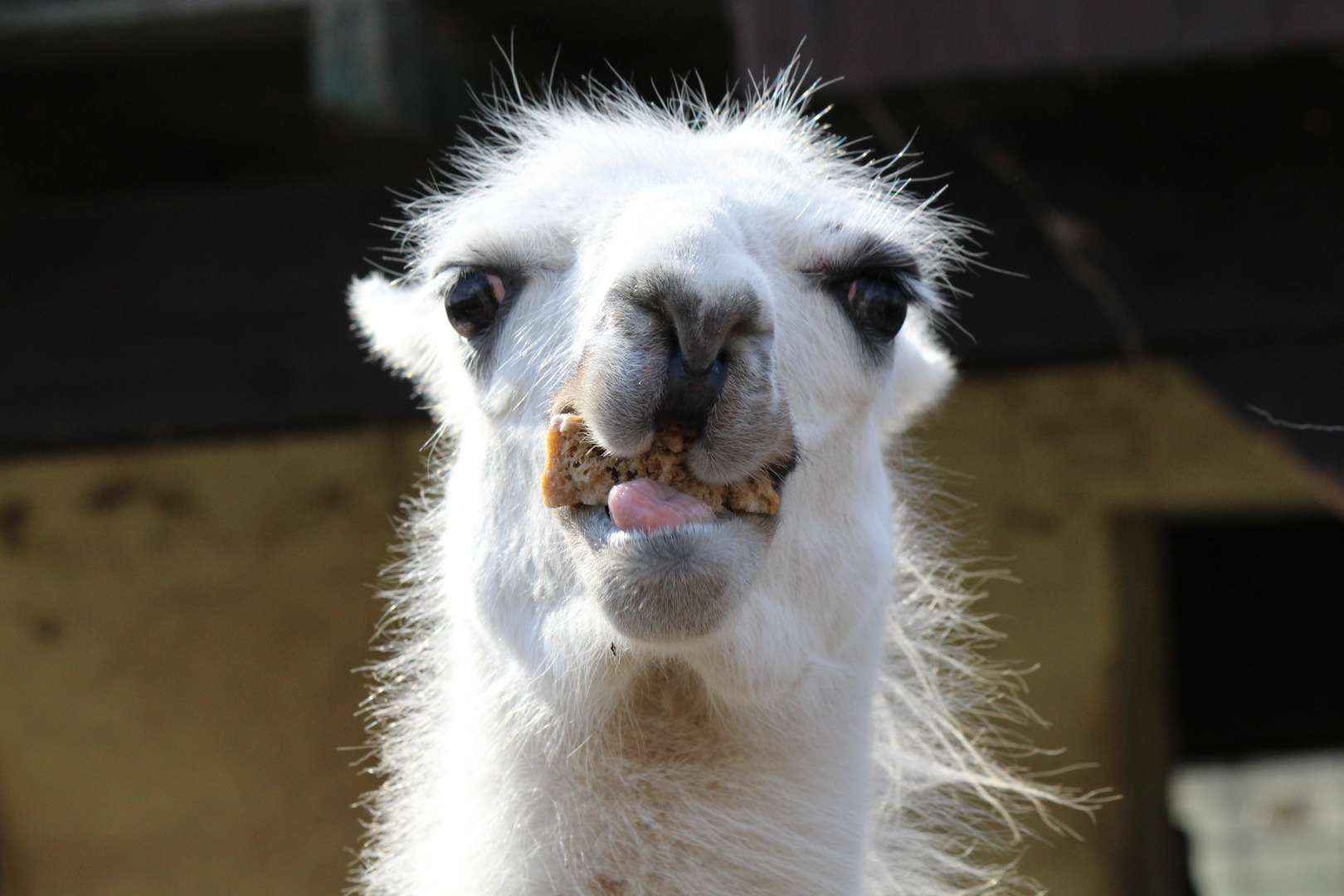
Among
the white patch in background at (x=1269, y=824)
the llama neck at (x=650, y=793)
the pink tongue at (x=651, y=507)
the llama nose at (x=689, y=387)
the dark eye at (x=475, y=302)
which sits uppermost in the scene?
the dark eye at (x=475, y=302)

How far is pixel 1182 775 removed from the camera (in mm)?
11477

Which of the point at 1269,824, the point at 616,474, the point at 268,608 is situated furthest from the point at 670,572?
the point at 1269,824

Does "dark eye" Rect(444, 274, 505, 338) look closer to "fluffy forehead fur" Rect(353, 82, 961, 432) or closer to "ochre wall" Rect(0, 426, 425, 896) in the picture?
"fluffy forehead fur" Rect(353, 82, 961, 432)

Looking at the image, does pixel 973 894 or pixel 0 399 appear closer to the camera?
pixel 973 894

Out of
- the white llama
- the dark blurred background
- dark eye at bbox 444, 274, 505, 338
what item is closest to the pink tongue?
the white llama

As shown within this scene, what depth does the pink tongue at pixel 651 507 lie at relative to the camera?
1775 millimetres

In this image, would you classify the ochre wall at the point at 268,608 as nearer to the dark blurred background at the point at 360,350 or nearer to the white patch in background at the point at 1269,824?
the dark blurred background at the point at 360,350

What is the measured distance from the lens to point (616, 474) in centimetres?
183

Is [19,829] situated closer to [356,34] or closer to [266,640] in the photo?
[266,640]

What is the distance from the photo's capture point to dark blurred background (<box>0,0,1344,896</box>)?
3680 millimetres

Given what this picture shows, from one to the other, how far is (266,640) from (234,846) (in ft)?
2.51

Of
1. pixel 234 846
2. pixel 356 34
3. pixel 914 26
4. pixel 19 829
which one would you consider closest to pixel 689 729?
pixel 914 26

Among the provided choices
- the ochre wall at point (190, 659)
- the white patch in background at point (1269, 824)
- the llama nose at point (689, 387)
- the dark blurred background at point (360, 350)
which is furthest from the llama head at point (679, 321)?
the white patch in background at point (1269, 824)

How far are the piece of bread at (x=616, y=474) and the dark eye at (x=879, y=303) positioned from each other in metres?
0.44
